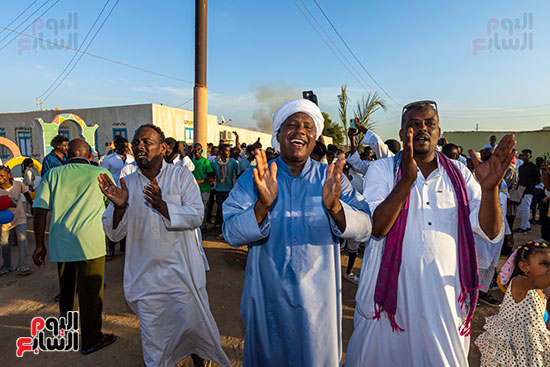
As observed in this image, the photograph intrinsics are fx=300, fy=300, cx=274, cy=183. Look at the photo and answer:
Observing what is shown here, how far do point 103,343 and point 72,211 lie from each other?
1.48m

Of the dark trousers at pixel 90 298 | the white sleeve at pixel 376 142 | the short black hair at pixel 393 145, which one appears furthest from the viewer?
the short black hair at pixel 393 145

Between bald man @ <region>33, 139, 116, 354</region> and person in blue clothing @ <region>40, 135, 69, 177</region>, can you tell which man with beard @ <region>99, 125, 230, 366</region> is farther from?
person in blue clothing @ <region>40, 135, 69, 177</region>

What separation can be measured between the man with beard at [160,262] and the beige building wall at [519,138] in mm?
28133

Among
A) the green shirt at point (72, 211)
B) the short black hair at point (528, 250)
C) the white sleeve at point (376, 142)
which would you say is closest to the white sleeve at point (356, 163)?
the white sleeve at point (376, 142)

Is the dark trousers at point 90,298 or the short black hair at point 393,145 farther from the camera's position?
the short black hair at point 393,145

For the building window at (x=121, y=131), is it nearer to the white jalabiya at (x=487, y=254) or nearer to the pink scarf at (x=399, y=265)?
the white jalabiya at (x=487, y=254)

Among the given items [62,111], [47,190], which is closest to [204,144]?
[47,190]

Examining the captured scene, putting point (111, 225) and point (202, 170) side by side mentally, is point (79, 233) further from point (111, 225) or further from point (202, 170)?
point (202, 170)

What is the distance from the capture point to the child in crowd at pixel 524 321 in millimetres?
2416

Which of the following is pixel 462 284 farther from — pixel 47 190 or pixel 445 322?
pixel 47 190

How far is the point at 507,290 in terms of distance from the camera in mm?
2617

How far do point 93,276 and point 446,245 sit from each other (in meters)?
3.35

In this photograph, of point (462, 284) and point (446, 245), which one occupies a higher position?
point (446, 245)

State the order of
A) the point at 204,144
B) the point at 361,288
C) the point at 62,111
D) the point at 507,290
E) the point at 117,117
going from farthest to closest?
1. the point at 62,111
2. the point at 117,117
3. the point at 204,144
4. the point at 507,290
5. the point at 361,288
